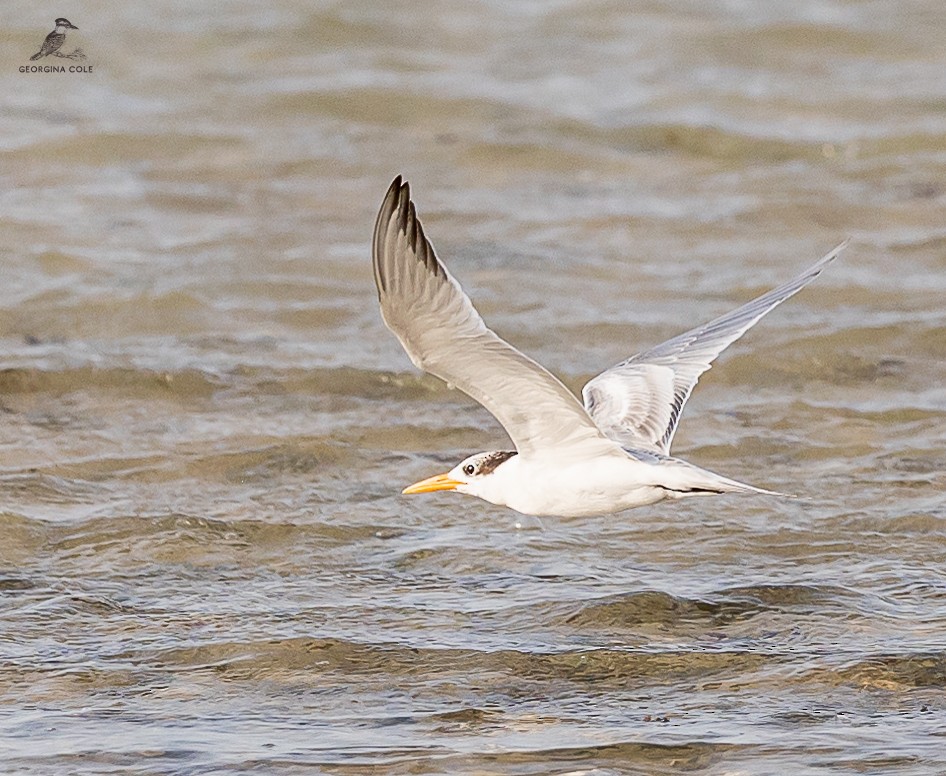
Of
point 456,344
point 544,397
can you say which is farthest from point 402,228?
point 544,397

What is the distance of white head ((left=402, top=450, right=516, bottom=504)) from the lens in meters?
6.60

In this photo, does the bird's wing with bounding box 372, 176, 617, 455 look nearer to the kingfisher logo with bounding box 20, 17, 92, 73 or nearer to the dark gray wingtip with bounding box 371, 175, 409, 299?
the dark gray wingtip with bounding box 371, 175, 409, 299

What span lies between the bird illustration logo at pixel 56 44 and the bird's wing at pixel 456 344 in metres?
10.2

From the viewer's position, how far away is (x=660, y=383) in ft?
24.0

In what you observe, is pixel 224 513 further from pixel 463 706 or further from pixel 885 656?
pixel 885 656

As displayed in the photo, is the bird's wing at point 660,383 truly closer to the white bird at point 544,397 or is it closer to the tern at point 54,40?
the white bird at point 544,397

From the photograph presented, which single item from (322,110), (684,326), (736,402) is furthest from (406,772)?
(322,110)

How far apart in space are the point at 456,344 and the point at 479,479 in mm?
1168

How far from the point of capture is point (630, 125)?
1420cm

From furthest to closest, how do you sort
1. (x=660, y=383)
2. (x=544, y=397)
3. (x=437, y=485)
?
(x=660, y=383), (x=437, y=485), (x=544, y=397)

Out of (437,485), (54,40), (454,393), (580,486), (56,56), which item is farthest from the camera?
(54,40)

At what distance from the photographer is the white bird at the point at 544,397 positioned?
5.40 m

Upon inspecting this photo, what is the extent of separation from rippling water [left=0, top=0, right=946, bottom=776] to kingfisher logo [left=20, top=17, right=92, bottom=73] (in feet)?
0.41

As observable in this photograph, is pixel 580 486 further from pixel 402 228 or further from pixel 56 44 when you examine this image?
pixel 56 44
